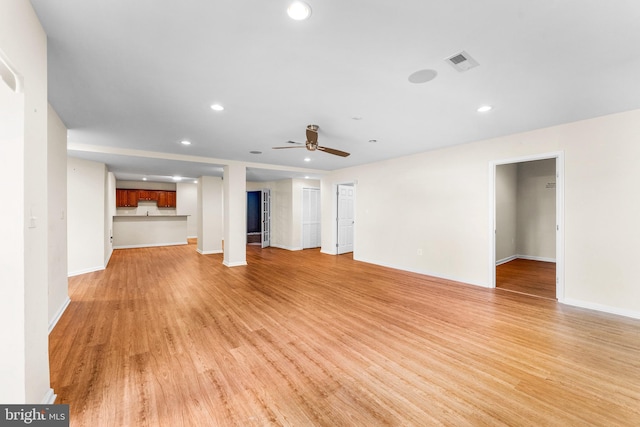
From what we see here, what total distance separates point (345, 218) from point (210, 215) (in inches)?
165

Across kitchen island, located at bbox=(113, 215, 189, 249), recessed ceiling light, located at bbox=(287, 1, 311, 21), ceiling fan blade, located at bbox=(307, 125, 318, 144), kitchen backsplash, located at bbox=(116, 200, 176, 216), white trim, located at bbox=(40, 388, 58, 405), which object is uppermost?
recessed ceiling light, located at bbox=(287, 1, 311, 21)

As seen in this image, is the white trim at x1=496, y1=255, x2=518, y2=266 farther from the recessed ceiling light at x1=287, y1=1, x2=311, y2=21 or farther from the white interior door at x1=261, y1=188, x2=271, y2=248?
the white interior door at x1=261, y1=188, x2=271, y2=248

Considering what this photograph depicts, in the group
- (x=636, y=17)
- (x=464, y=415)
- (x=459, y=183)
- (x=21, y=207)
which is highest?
(x=636, y=17)

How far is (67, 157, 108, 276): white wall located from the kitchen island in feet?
10.8

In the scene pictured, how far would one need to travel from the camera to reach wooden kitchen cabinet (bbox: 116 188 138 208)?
29.8ft

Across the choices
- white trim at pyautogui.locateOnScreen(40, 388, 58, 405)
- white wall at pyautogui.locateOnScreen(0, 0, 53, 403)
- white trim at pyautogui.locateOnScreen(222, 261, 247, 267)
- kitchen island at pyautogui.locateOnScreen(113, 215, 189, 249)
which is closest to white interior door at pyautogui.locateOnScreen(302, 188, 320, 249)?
white trim at pyautogui.locateOnScreen(222, 261, 247, 267)

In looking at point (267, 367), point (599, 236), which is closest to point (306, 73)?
point (267, 367)

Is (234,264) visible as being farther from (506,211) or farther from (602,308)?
(506,211)

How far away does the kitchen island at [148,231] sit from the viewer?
859 centimetres

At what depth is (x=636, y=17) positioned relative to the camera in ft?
5.20

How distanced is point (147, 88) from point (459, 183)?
4881mm

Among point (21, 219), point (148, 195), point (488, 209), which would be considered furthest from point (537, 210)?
point (148, 195)

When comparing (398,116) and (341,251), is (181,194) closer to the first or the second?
(341,251)

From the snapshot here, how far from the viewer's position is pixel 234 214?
6031 mm
